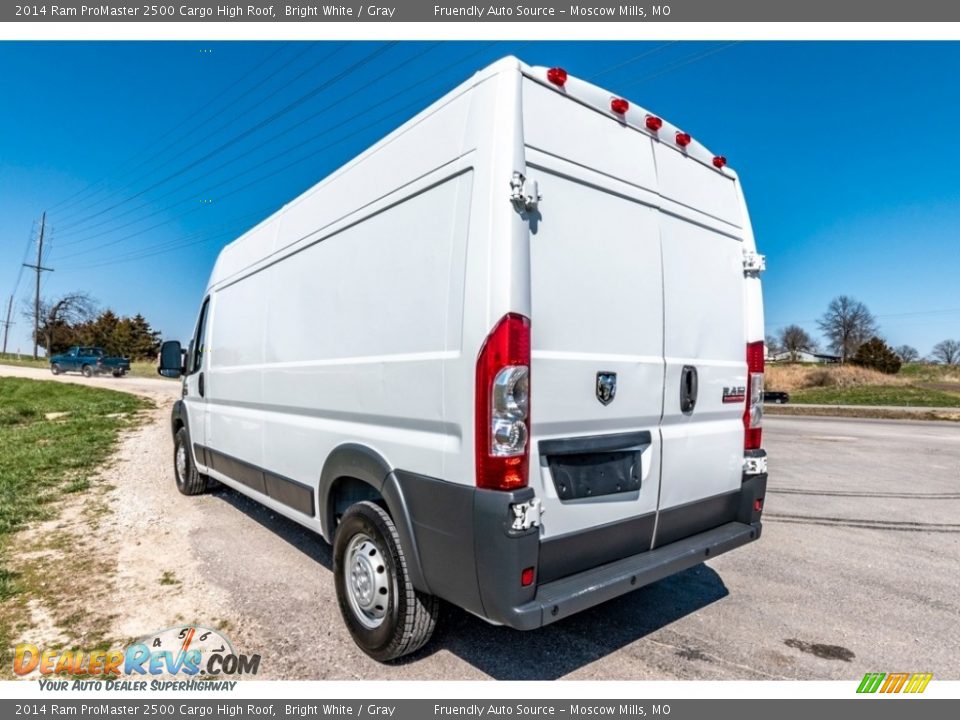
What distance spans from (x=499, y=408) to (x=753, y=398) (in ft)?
7.37

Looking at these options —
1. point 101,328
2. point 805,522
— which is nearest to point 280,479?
point 805,522

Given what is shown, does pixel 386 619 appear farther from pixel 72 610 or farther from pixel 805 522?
pixel 805 522

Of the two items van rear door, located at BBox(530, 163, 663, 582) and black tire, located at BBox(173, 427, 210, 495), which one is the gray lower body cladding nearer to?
van rear door, located at BBox(530, 163, 663, 582)

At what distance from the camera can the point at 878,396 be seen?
93.5ft

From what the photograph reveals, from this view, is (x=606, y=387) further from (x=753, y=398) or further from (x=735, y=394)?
(x=753, y=398)

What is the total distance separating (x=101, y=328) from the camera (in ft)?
185

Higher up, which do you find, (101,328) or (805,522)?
(101,328)

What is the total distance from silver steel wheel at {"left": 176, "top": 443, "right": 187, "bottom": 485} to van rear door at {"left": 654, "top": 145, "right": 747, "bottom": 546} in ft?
18.1

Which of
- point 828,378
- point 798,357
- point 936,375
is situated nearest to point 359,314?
point 828,378

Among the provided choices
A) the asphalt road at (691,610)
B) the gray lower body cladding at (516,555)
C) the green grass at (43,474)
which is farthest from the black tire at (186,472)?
the gray lower body cladding at (516,555)

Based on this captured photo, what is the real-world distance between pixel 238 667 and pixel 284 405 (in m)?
1.69

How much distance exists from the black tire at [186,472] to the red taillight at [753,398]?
5.53 metres

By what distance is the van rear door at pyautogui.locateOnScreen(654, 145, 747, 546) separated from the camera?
295 centimetres

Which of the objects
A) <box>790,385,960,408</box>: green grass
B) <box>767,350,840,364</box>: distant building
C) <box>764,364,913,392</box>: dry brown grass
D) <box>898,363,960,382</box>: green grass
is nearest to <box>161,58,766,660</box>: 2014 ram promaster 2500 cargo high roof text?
<box>790,385,960,408</box>: green grass
